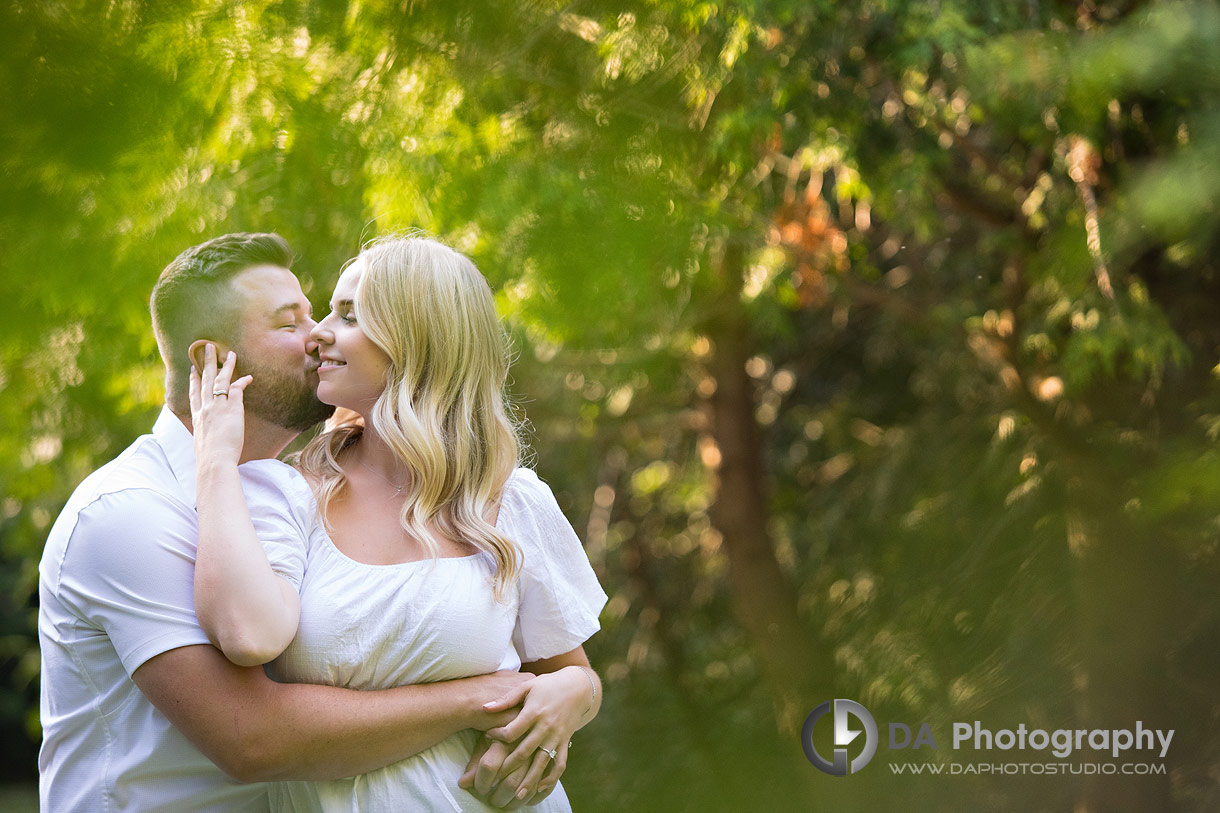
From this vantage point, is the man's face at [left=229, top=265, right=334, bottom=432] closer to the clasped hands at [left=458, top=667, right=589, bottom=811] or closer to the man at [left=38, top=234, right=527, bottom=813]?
the man at [left=38, top=234, right=527, bottom=813]

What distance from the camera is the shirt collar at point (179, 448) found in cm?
192

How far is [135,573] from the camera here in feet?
5.69

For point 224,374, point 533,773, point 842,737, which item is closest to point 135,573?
point 224,374

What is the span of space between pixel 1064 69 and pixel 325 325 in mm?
2482

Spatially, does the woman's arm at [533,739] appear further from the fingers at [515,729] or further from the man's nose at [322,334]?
the man's nose at [322,334]

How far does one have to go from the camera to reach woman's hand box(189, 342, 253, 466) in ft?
5.67

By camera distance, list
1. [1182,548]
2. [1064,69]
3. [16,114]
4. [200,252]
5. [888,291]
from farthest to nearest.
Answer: [888,291] < [1182,548] < [1064,69] < [200,252] < [16,114]

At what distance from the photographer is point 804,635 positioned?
5930mm

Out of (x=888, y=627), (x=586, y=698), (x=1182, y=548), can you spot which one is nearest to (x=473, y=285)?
(x=586, y=698)

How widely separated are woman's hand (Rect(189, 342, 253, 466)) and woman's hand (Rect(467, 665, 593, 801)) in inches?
24.3

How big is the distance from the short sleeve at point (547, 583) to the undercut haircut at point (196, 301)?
64 centimetres

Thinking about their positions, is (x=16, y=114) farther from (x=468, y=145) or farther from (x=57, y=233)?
(x=468, y=145)

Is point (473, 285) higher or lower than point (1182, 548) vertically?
higher

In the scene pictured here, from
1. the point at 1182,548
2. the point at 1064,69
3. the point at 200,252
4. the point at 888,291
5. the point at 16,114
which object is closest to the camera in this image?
the point at 16,114
